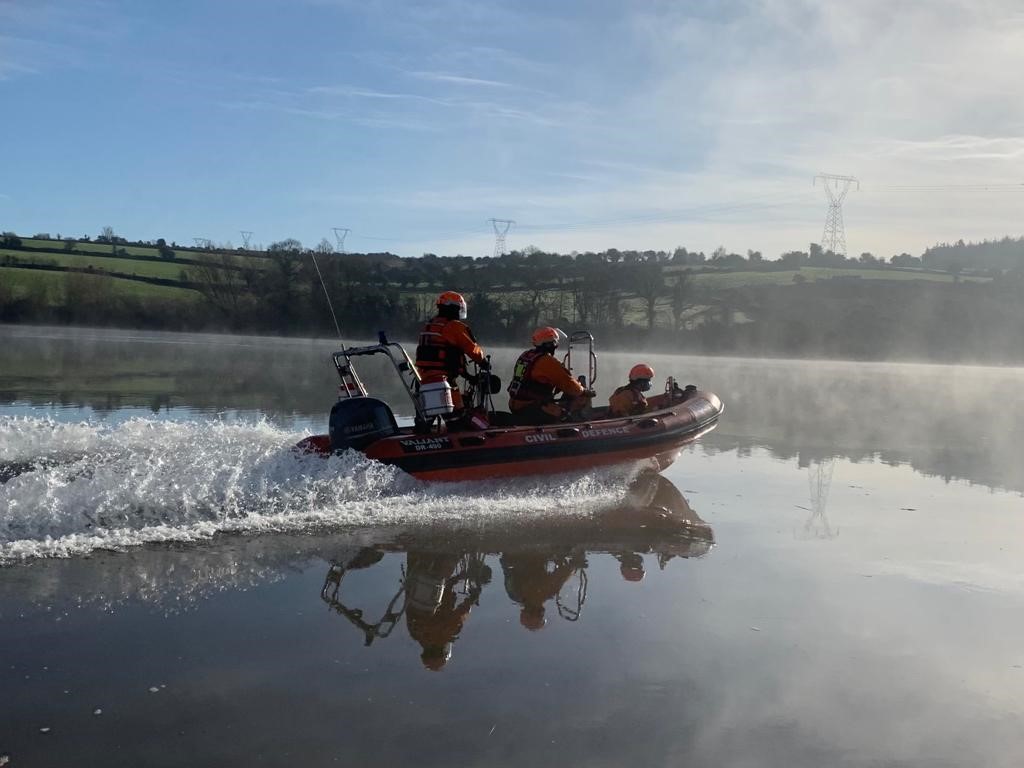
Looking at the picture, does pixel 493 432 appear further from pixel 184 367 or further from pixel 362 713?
pixel 184 367

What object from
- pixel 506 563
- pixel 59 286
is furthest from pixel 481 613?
pixel 59 286

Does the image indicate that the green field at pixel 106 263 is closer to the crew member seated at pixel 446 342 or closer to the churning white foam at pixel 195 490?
the churning white foam at pixel 195 490

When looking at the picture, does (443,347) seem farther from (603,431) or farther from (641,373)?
(641,373)

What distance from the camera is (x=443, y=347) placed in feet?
28.7

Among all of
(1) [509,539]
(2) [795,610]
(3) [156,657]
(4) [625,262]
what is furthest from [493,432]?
(4) [625,262]

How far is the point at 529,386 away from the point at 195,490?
4.17m

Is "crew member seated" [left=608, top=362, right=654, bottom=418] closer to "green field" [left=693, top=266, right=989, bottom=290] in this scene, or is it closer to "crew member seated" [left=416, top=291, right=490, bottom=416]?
"crew member seated" [left=416, top=291, right=490, bottom=416]

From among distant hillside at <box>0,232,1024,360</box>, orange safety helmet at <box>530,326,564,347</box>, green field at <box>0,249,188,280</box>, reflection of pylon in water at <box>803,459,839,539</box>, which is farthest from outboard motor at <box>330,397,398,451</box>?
green field at <box>0,249,188,280</box>

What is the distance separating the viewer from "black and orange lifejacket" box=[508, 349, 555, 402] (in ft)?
31.9

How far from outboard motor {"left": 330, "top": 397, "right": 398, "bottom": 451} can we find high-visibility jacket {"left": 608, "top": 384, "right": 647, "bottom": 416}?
3.14m

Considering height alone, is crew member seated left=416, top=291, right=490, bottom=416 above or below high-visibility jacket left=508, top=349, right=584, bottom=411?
above

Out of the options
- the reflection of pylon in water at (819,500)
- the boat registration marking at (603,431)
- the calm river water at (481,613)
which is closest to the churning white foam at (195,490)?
the calm river water at (481,613)

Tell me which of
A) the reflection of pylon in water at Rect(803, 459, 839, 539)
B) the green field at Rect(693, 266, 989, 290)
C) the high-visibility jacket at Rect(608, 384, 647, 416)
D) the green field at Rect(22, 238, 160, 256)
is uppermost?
the green field at Rect(22, 238, 160, 256)

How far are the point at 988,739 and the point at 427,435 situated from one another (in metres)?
5.27
